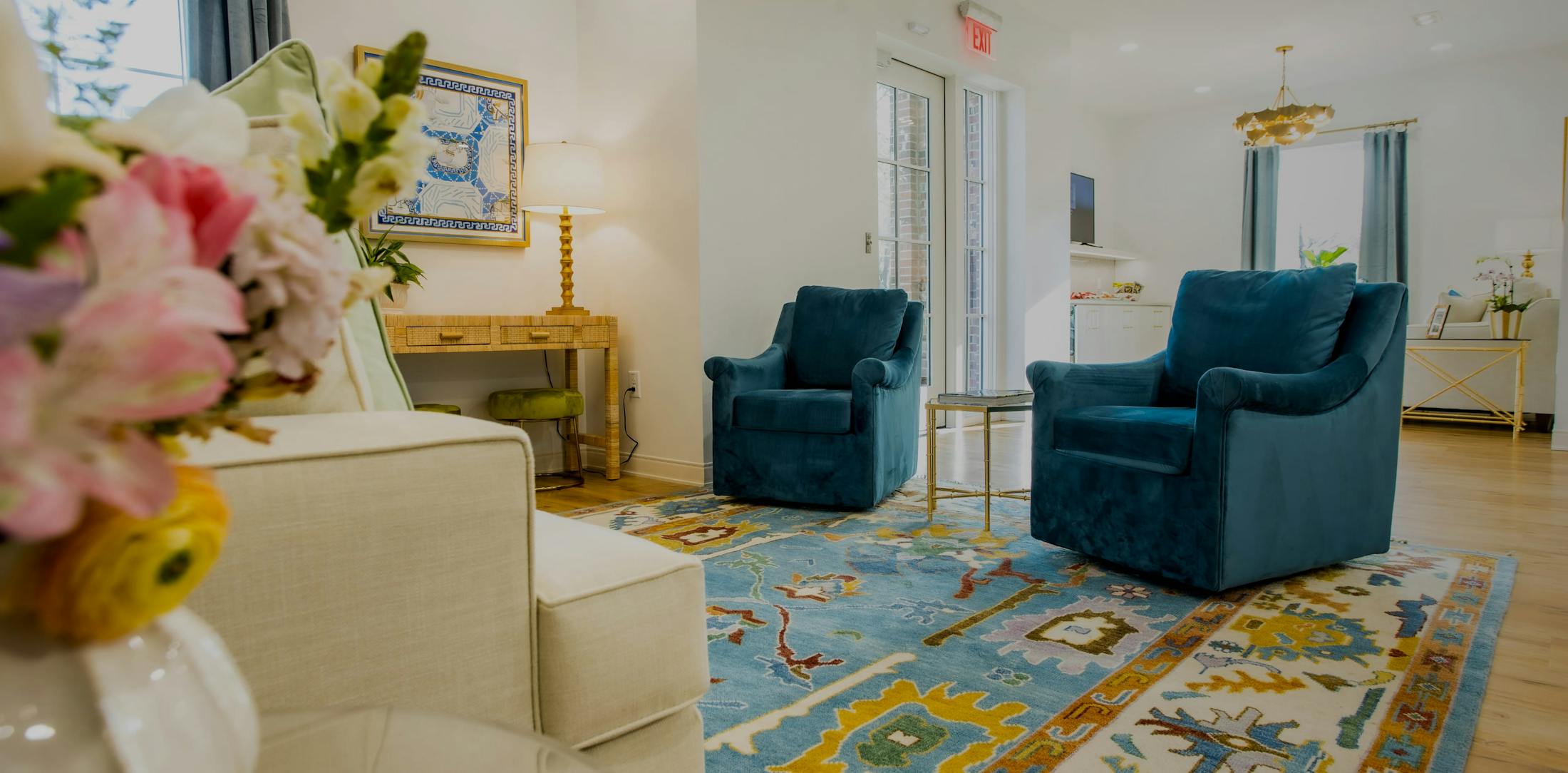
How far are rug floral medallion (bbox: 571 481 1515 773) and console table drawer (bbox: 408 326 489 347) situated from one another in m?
1.39

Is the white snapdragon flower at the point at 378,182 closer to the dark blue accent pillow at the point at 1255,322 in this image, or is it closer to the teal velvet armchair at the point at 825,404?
the dark blue accent pillow at the point at 1255,322

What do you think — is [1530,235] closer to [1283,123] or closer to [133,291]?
[1283,123]

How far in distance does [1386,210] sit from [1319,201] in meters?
0.80

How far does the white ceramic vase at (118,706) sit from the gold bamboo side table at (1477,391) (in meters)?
6.75

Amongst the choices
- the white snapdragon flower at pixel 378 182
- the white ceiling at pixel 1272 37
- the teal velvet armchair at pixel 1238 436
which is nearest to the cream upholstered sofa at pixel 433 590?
the white snapdragon flower at pixel 378 182

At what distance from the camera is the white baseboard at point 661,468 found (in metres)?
4.05

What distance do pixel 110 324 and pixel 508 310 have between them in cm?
419

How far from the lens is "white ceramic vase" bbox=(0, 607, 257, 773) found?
327 mm

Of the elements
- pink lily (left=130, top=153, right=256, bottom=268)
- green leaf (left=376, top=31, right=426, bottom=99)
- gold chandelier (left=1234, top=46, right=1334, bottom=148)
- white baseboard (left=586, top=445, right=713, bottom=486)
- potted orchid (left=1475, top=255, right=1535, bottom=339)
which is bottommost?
white baseboard (left=586, top=445, right=713, bottom=486)

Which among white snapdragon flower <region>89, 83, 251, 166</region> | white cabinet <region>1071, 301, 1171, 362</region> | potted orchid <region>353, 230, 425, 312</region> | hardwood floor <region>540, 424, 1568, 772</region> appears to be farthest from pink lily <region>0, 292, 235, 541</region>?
white cabinet <region>1071, 301, 1171, 362</region>

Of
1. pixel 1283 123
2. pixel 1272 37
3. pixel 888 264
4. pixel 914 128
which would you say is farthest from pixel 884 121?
pixel 1272 37

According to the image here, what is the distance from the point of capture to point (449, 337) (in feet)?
11.9

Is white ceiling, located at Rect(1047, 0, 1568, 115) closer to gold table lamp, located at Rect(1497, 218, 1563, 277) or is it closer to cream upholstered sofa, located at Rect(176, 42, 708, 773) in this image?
gold table lamp, located at Rect(1497, 218, 1563, 277)

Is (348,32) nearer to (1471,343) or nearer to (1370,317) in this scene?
(1370,317)
